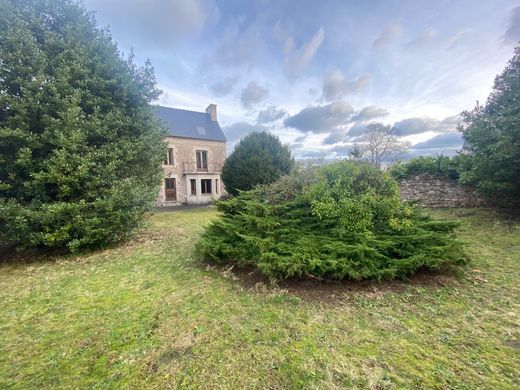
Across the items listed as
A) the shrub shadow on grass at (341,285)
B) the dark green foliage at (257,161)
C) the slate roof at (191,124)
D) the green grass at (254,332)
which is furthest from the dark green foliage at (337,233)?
the slate roof at (191,124)

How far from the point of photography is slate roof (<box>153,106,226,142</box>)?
19.7 metres

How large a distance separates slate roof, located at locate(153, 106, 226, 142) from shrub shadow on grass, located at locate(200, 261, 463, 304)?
729 inches

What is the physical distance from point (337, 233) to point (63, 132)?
19.6ft

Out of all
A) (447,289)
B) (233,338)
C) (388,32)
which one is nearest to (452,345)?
(447,289)

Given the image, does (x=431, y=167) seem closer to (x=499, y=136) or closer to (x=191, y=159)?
(x=499, y=136)

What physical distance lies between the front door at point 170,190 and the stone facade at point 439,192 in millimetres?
17124

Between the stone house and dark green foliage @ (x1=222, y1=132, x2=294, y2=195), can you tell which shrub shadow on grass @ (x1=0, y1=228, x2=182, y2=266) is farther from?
the stone house

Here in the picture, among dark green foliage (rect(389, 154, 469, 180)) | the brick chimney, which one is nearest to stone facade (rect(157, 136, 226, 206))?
the brick chimney

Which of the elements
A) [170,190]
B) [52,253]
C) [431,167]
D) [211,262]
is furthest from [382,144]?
[52,253]

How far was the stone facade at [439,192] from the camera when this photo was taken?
9836 mm

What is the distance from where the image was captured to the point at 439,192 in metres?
10.6

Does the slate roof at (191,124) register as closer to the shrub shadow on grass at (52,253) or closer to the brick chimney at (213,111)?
the brick chimney at (213,111)

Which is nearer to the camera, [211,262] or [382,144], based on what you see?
[211,262]

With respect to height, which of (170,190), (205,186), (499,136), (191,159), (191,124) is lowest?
(170,190)
